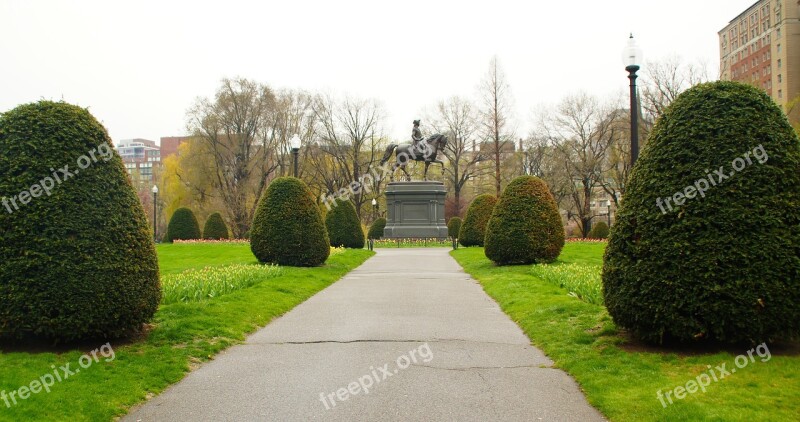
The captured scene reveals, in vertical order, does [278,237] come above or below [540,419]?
above

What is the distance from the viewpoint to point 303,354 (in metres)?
7.70

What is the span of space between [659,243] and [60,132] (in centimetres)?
676

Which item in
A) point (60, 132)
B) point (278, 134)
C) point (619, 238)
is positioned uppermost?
point (278, 134)

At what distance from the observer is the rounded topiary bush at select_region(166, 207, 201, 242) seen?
39.8 meters

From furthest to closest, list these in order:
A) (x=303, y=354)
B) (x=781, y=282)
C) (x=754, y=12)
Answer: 1. (x=754, y=12)
2. (x=303, y=354)
3. (x=781, y=282)

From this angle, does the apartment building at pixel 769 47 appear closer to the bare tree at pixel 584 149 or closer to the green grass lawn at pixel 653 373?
the bare tree at pixel 584 149

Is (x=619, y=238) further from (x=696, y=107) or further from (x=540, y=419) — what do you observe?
(x=540, y=419)

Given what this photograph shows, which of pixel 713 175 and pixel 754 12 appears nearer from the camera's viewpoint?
pixel 713 175

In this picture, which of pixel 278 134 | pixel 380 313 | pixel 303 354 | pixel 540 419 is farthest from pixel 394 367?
pixel 278 134

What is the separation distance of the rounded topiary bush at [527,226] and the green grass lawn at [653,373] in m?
8.41

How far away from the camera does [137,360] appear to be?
685 cm

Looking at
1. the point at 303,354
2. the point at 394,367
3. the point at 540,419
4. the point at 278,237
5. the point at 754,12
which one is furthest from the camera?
the point at 754,12

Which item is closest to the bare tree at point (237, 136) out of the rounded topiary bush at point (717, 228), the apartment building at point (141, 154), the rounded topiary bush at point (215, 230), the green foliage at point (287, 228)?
the rounded topiary bush at point (215, 230)

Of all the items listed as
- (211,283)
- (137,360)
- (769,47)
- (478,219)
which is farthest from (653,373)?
(769,47)
